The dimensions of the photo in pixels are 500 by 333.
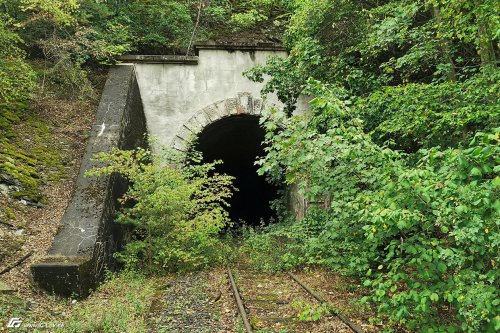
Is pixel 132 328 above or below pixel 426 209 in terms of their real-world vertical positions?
below

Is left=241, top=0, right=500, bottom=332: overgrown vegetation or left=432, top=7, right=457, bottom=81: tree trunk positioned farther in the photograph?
left=432, top=7, right=457, bottom=81: tree trunk

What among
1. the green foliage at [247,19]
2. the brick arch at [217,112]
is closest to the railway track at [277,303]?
the brick arch at [217,112]

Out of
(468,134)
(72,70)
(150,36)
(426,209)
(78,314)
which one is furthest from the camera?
(150,36)

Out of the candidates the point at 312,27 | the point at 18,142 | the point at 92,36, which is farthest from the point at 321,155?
the point at 92,36

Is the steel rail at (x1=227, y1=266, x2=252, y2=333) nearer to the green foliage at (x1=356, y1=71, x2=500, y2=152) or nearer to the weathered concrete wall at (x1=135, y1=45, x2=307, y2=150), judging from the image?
the green foliage at (x1=356, y1=71, x2=500, y2=152)

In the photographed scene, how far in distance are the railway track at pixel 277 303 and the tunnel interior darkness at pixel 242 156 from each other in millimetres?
3538

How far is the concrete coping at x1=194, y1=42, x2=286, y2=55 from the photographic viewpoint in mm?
12215

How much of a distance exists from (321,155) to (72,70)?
29.1ft

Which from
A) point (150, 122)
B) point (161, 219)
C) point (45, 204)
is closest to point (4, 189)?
point (45, 204)

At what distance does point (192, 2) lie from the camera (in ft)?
49.5

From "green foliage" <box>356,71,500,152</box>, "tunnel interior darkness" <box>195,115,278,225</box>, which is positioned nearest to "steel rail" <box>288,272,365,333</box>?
"green foliage" <box>356,71,500,152</box>

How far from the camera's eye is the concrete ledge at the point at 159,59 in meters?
12.0

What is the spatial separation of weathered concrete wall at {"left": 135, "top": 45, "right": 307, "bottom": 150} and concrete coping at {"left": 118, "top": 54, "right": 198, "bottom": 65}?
0.11 ft

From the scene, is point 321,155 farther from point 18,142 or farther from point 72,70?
point 72,70
